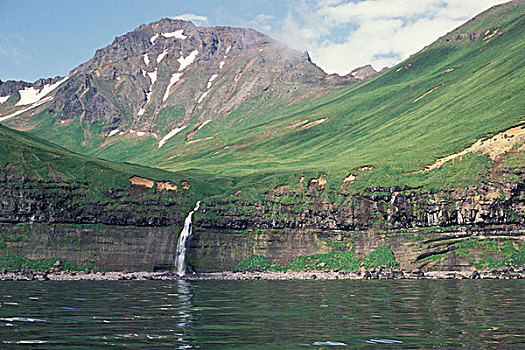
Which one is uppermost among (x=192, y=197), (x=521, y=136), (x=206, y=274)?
(x=521, y=136)

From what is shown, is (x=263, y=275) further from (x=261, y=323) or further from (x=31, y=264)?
(x=261, y=323)

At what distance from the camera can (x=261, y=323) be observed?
34188 millimetres

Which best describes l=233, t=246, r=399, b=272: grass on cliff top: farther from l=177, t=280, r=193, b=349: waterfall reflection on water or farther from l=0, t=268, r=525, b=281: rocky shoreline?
l=177, t=280, r=193, b=349: waterfall reflection on water

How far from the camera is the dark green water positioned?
2675cm

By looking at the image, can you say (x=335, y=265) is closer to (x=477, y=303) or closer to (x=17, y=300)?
(x=477, y=303)

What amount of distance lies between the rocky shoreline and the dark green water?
51.8 m

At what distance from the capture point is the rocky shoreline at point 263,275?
99188 mm

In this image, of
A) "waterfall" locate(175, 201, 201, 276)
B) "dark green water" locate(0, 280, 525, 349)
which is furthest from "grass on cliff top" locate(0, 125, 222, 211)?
"dark green water" locate(0, 280, 525, 349)

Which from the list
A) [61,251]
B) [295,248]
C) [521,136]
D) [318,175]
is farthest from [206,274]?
[521,136]

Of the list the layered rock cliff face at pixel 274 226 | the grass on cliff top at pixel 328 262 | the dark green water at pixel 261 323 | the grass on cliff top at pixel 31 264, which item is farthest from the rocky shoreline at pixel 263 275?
the dark green water at pixel 261 323

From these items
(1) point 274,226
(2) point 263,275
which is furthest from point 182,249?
(1) point 274,226

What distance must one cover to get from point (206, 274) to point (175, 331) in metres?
87.0

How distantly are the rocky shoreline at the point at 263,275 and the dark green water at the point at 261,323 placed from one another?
5175 centimetres

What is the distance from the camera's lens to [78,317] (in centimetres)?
3638
